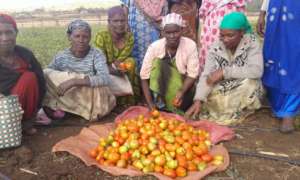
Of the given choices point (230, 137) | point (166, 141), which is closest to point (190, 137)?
point (166, 141)

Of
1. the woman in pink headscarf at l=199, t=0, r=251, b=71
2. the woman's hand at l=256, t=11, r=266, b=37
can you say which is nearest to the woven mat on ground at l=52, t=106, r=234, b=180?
the woman in pink headscarf at l=199, t=0, r=251, b=71

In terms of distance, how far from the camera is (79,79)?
4.07 meters

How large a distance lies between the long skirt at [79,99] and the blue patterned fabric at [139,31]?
37.0 inches

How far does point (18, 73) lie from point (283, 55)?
2782mm

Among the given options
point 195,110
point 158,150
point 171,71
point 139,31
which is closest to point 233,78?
point 195,110

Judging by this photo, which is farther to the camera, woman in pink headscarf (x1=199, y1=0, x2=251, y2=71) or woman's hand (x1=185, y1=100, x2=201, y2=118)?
woman in pink headscarf (x1=199, y1=0, x2=251, y2=71)

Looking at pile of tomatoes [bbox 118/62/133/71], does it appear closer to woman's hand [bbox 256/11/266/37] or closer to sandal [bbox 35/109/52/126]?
sandal [bbox 35/109/52/126]

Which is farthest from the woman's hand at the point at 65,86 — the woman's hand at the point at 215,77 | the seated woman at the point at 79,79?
the woman's hand at the point at 215,77

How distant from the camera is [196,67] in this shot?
4293 mm

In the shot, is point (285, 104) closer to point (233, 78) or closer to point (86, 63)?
point (233, 78)

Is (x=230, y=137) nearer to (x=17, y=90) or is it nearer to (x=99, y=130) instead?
(x=99, y=130)

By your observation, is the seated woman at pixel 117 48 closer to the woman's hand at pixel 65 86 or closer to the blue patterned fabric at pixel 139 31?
the blue patterned fabric at pixel 139 31

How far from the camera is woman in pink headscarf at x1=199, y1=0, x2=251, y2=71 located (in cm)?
462

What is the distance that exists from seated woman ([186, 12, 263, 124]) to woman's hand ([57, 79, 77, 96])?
1.28 m
